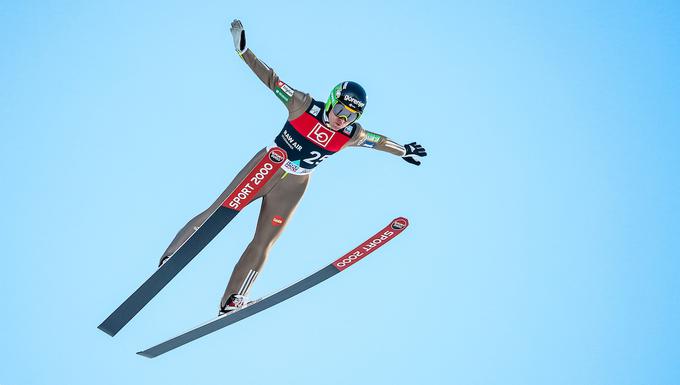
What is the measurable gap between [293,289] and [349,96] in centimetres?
187

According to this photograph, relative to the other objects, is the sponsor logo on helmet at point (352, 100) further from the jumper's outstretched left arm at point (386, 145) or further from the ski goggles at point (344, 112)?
the jumper's outstretched left arm at point (386, 145)

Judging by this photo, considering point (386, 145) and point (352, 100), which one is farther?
point (386, 145)

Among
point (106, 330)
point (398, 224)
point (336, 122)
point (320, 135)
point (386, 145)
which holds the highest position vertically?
point (386, 145)

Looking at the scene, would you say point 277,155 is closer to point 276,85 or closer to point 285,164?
point 285,164

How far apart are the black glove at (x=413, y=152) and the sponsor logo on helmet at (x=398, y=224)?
1032 millimetres

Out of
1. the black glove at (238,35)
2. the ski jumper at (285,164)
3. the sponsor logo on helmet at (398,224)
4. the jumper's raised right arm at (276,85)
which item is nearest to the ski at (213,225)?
the ski jumper at (285,164)

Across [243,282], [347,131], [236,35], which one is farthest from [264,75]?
[243,282]

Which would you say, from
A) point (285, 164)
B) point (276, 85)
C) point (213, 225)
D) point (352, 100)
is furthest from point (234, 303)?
point (352, 100)

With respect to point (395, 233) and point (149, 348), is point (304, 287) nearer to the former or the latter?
point (395, 233)

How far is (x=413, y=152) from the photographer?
22.4 feet

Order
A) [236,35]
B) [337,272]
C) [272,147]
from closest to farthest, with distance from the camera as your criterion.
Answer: [236,35]
[272,147]
[337,272]

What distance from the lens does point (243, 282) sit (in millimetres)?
6199

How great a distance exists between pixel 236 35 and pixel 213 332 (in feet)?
9.12

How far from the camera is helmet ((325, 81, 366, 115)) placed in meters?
5.69
